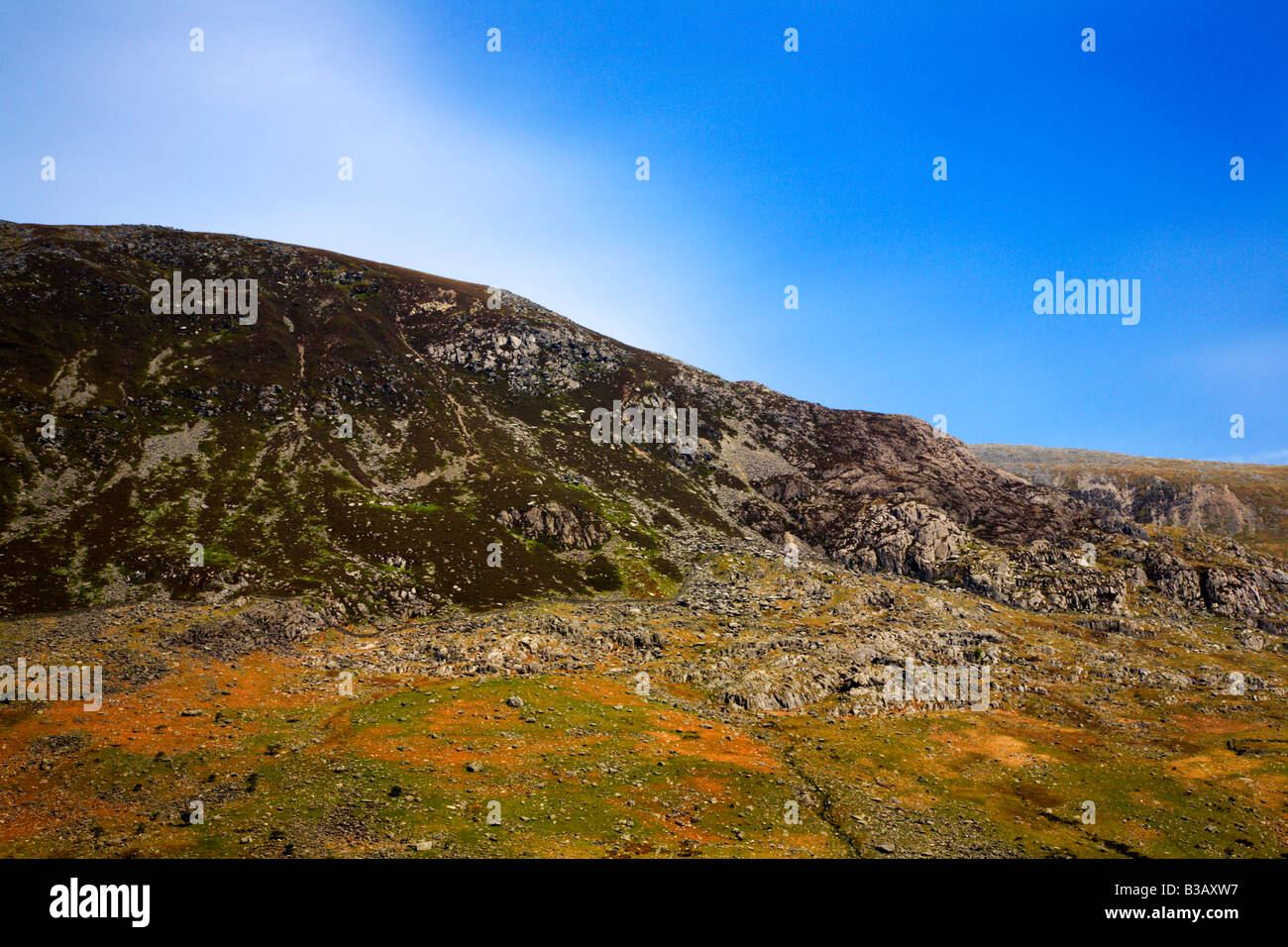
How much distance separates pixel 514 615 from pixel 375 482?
51.3 meters

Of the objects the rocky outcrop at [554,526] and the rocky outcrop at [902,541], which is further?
the rocky outcrop at [902,541]

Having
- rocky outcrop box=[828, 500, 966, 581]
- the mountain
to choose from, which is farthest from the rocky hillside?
the mountain

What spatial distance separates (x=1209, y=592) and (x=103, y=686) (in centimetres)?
18698

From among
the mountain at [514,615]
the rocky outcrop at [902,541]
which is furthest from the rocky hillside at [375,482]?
the mountain at [514,615]

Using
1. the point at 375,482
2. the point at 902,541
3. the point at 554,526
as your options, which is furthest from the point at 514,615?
the point at 902,541

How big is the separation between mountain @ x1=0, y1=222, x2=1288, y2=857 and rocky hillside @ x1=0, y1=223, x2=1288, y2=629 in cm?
79

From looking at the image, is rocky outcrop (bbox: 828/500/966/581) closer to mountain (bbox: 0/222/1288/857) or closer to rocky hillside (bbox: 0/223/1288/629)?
rocky hillside (bbox: 0/223/1288/629)

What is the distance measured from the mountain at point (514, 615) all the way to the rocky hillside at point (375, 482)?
0.79 meters

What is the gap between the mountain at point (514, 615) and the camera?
47.9 m

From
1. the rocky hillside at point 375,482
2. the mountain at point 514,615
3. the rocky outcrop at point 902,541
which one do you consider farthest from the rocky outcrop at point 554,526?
the rocky outcrop at point 902,541

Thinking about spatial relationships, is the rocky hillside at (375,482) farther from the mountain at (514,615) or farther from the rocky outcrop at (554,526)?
the mountain at (514,615)

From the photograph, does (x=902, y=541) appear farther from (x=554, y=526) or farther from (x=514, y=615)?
(x=514, y=615)

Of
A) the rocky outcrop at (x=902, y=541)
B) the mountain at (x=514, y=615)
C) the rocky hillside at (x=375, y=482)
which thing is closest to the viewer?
the mountain at (x=514, y=615)

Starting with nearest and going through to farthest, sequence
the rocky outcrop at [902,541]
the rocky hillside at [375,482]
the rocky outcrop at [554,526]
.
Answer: the rocky hillside at [375,482]
the rocky outcrop at [554,526]
the rocky outcrop at [902,541]
